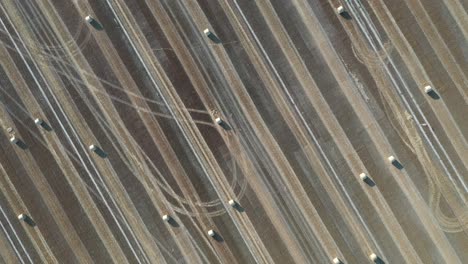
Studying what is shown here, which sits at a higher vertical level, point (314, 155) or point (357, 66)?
point (357, 66)

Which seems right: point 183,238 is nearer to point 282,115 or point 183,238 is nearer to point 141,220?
point 141,220

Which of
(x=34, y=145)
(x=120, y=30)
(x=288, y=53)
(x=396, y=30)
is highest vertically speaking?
(x=120, y=30)

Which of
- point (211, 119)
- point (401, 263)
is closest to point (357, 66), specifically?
point (211, 119)

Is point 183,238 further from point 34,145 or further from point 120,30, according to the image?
point 120,30

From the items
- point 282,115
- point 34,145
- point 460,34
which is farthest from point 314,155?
point 34,145

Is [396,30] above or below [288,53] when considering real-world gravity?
below

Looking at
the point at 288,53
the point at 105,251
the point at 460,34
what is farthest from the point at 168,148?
the point at 460,34

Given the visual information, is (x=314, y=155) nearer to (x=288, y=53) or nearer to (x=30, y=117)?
(x=288, y=53)

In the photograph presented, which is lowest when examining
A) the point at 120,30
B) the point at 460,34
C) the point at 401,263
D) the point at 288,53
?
the point at 401,263
